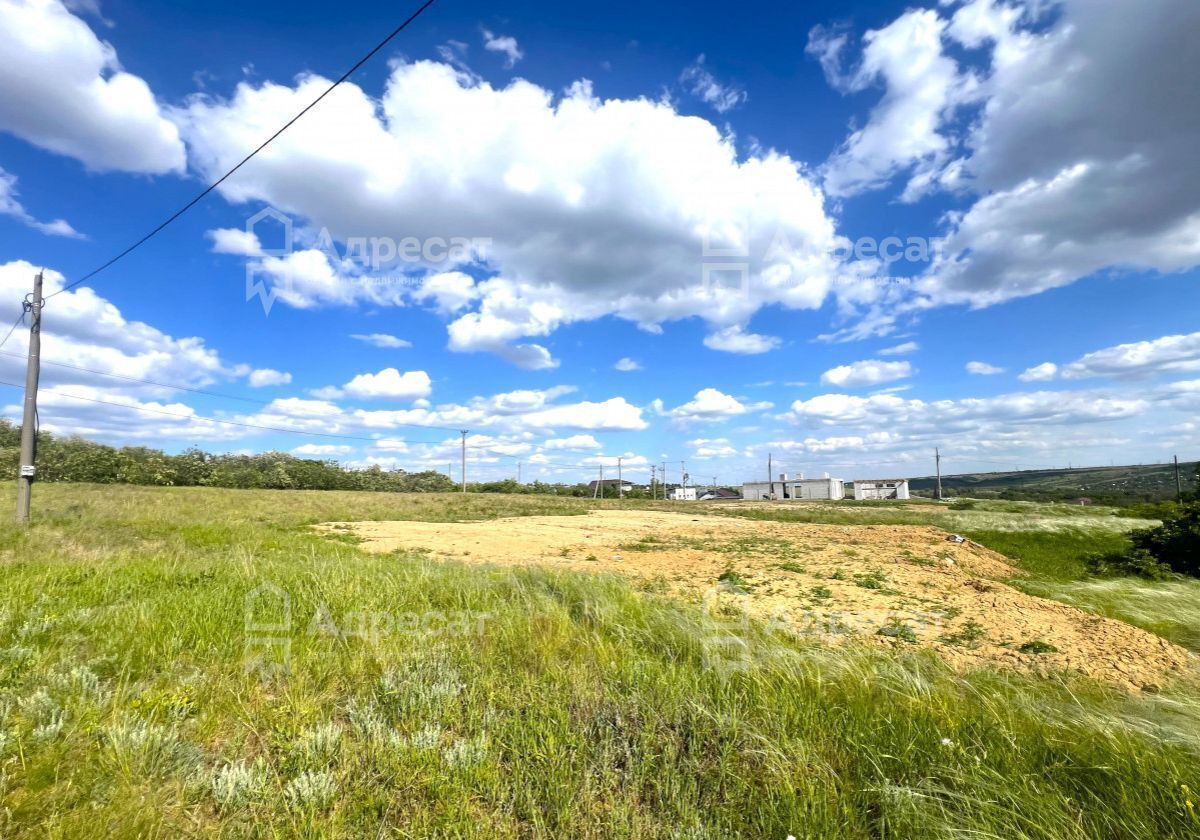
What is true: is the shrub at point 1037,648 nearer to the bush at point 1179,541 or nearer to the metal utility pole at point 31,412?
the bush at point 1179,541

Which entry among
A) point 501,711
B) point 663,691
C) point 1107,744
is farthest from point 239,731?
point 1107,744

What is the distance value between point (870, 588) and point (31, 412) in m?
20.8

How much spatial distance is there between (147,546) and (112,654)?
10.4 m

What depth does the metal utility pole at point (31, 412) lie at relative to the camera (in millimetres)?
13703

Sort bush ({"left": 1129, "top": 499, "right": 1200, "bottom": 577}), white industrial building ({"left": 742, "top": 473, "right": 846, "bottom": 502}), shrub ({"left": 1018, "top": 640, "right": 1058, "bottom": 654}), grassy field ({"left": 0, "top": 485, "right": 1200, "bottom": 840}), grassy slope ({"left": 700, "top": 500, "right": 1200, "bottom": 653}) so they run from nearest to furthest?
1. grassy field ({"left": 0, "top": 485, "right": 1200, "bottom": 840})
2. shrub ({"left": 1018, "top": 640, "right": 1058, "bottom": 654})
3. grassy slope ({"left": 700, "top": 500, "right": 1200, "bottom": 653})
4. bush ({"left": 1129, "top": 499, "right": 1200, "bottom": 577})
5. white industrial building ({"left": 742, "top": 473, "right": 846, "bottom": 502})

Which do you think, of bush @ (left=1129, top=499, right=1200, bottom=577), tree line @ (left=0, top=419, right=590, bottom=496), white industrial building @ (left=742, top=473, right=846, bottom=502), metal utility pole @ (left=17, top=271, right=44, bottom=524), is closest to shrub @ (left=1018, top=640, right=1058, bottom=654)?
bush @ (left=1129, top=499, right=1200, bottom=577)

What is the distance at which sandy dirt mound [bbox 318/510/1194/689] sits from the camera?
21.5ft

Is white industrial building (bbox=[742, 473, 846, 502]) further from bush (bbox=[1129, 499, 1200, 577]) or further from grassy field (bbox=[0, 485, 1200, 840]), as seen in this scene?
grassy field (bbox=[0, 485, 1200, 840])

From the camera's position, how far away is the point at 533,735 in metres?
3.53

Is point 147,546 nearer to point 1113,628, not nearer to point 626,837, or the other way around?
point 626,837

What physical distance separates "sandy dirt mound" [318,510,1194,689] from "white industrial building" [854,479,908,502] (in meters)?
81.1

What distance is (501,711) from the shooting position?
386cm

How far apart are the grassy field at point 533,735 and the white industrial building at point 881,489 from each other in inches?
3937

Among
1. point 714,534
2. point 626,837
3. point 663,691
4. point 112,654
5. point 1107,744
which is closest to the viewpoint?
point 626,837
